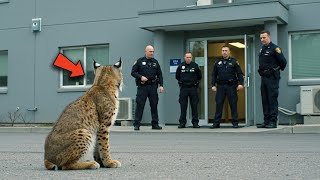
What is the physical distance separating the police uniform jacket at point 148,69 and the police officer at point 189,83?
0.85 m

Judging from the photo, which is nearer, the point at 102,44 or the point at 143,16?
the point at 143,16

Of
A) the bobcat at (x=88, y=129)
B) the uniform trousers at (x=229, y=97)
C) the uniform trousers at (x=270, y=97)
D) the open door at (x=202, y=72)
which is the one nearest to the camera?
the bobcat at (x=88, y=129)

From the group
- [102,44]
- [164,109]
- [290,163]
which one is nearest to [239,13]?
[164,109]

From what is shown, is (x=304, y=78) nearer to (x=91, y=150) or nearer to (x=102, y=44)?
(x=102, y=44)

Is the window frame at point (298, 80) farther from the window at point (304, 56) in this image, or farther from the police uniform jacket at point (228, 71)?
the police uniform jacket at point (228, 71)

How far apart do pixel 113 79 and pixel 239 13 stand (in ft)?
35.3

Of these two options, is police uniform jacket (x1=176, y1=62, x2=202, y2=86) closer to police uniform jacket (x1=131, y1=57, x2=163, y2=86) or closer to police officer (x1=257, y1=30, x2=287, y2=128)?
police uniform jacket (x1=131, y1=57, x2=163, y2=86)

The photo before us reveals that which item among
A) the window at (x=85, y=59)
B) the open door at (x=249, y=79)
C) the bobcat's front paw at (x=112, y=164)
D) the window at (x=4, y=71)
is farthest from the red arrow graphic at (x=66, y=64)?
Answer: the bobcat's front paw at (x=112, y=164)

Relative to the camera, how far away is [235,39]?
1969 centimetres

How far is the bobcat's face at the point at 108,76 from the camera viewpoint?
782cm

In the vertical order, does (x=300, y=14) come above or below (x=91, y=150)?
above

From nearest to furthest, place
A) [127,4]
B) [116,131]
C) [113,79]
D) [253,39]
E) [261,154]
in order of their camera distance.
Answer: [113,79] < [261,154] < [116,131] < [253,39] < [127,4]

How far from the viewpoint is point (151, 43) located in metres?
20.8

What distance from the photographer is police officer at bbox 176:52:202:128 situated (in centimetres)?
1770
